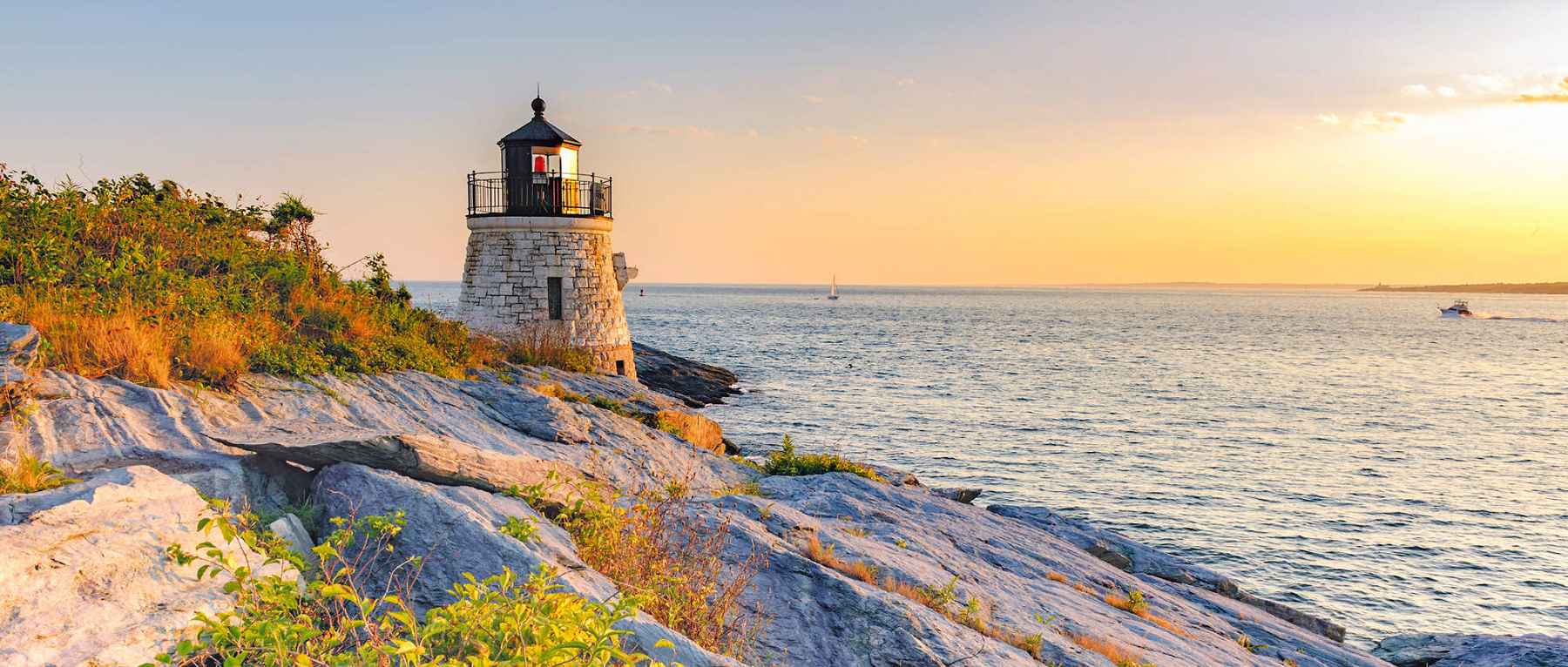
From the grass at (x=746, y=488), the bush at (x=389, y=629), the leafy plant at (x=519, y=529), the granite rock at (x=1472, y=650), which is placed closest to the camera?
the bush at (x=389, y=629)

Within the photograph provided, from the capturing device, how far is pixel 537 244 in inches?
1059

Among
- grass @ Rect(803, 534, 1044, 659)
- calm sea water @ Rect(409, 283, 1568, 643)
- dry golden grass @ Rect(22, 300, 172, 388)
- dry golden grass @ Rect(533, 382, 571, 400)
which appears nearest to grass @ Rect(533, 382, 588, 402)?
dry golden grass @ Rect(533, 382, 571, 400)

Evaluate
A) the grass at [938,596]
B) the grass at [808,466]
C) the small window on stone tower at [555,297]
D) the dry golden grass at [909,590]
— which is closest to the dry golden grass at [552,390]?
the grass at [808,466]

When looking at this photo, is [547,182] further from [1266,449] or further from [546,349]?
[1266,449]

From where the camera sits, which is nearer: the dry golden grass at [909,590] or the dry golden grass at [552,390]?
the dry golden grass at [909,590]

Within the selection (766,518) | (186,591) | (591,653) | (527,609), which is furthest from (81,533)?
(766,518)

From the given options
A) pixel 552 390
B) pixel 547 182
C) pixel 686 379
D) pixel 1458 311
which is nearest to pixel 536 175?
pixel 547 182

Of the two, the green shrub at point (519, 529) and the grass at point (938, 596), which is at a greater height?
the green shrub at point (519, 529)

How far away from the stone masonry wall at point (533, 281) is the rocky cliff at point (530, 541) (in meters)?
10.5

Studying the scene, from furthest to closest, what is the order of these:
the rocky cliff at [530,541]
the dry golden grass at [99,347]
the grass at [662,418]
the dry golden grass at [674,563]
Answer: the grass at [662,418] < the dry golden grass at [99,347] < the dry golden grass at [674,563] < the rocky cliff at [530,541]

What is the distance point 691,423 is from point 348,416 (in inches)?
367

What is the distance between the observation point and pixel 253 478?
7.63m

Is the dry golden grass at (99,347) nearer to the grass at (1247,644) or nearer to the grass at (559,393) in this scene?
the grass at (559,393)

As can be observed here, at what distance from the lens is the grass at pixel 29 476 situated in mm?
6430
